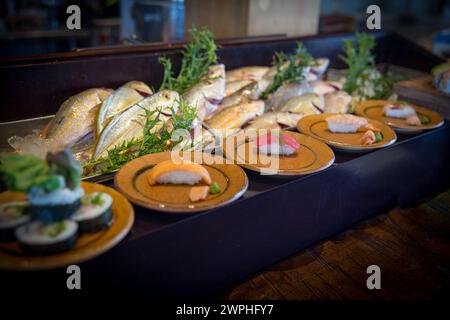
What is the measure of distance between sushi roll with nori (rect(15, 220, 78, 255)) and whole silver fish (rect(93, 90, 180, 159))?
0.80 m

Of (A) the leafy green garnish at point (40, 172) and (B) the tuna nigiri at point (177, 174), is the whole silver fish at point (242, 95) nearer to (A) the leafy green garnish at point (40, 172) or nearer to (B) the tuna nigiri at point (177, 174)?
(B) the tuna nigiri at point (177, 174)

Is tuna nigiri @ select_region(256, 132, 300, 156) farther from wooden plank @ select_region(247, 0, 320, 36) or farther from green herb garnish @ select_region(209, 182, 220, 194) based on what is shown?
wooden plank @ select_region(247, 0, 320, 36)

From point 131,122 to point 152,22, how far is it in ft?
12.0

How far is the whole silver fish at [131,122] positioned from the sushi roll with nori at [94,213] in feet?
2.27

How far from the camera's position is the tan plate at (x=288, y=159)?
176cm

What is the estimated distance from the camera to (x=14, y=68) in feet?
7.32

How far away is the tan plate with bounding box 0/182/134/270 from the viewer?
44.3 inches

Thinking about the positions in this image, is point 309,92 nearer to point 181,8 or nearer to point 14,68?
point 14,68

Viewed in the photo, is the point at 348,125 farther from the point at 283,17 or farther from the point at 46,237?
the point at 283,17

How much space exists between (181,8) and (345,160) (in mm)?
3736

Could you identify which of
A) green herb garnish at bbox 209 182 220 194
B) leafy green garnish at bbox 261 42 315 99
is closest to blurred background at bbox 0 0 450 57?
leafy green garnish at bbox 261 42 315 99

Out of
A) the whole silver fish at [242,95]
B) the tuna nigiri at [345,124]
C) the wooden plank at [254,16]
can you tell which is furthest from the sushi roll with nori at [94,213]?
the wooden plank at [254,16]

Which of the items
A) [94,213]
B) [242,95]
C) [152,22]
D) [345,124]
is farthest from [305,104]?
[152,22]
